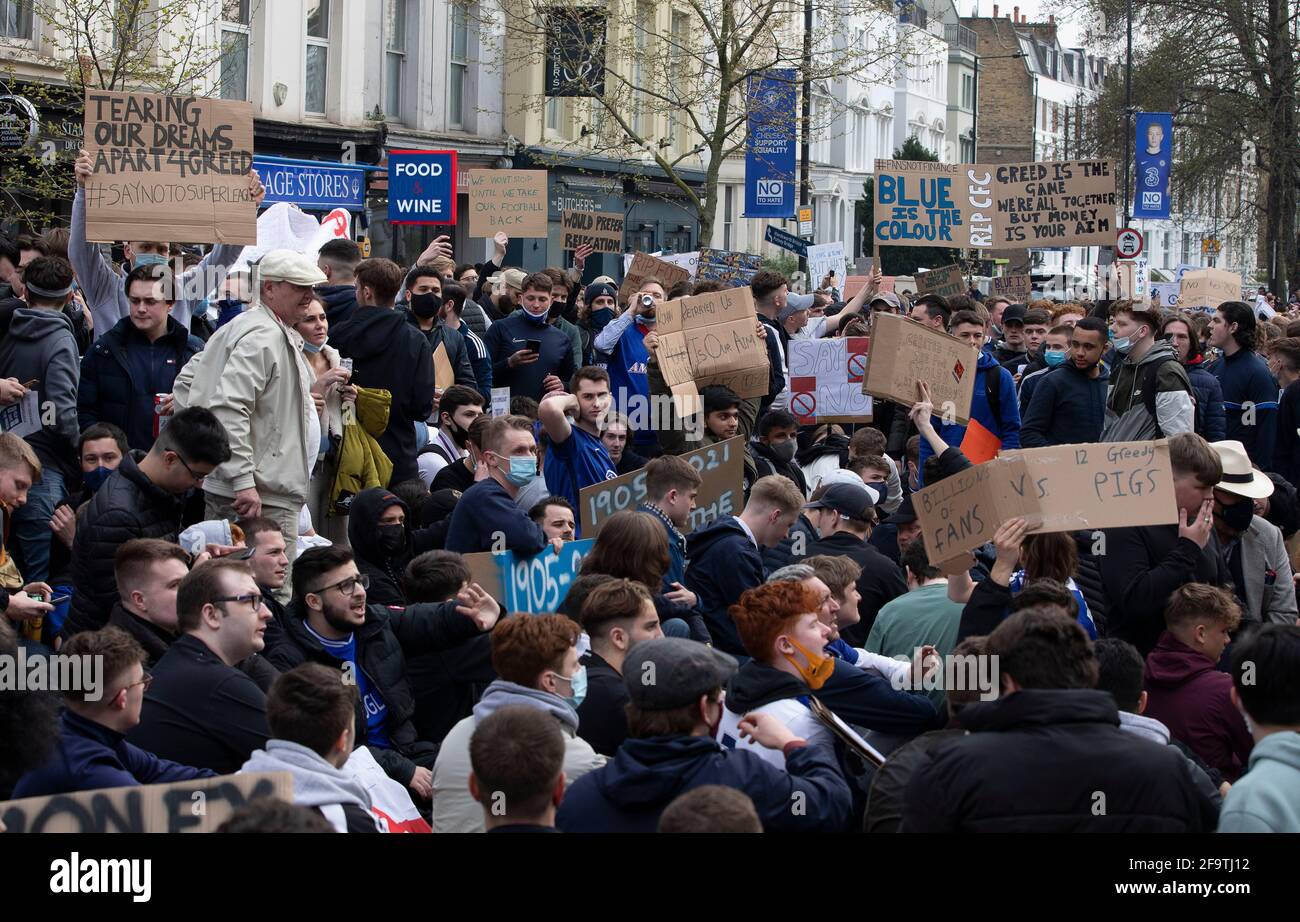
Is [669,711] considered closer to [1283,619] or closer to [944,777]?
[944,777]

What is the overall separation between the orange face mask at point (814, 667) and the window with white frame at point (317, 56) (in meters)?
→ 21.8

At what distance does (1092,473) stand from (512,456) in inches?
101

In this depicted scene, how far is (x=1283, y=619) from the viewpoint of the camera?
24.9 feet

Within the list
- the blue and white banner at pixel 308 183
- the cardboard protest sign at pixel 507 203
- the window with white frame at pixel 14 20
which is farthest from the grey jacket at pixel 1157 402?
the window with white frame at pixel 14 20

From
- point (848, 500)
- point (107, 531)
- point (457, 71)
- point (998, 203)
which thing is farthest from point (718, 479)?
point (457, 71)

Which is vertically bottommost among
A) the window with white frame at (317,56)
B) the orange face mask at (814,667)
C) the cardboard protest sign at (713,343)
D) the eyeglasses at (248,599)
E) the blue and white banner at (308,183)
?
the orange face mask at (814,667)

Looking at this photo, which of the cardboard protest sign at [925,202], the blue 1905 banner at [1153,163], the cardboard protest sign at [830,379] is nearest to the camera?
the cardboard protest sign at [830,379]

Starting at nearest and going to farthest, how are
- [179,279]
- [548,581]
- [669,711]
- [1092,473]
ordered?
[669,711]
[1092,473]
[548,581]
[179,279]

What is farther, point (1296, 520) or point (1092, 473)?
point (1296, 520)

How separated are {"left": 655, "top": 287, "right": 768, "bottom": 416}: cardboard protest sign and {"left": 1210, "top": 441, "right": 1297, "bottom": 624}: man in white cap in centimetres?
320

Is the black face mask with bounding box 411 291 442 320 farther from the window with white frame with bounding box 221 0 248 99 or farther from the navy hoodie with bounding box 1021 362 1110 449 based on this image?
the window with white frame with bounding box 221 0 248 99

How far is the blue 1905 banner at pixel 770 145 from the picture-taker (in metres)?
24.6

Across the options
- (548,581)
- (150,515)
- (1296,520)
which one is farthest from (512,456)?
(1296,520)

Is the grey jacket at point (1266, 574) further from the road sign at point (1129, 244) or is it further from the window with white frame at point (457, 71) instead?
the window with white frame at point (457, 71)
